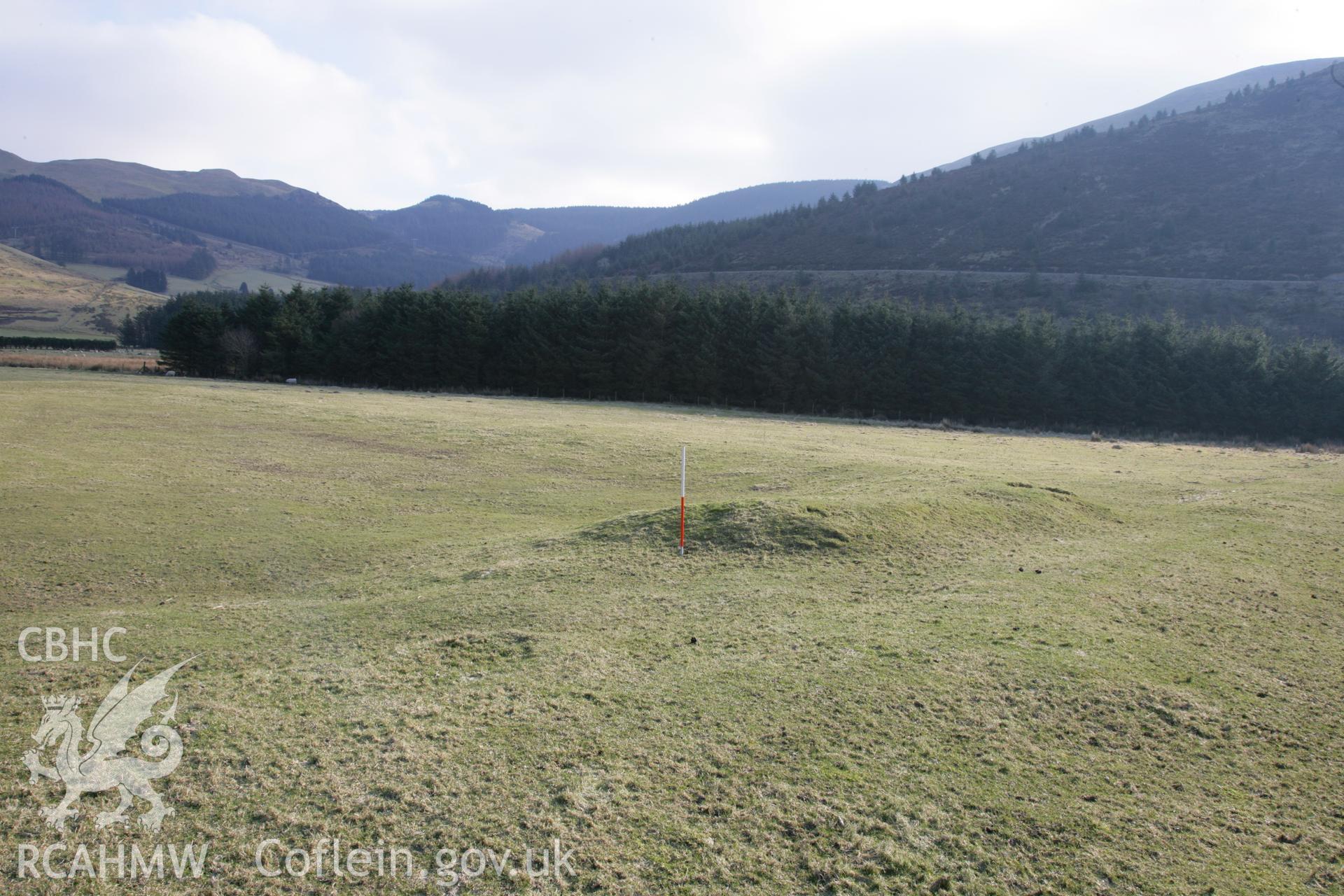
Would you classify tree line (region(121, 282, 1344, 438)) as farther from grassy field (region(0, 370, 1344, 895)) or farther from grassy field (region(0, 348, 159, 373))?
grassy field (region(0, 370, 1344, 895))

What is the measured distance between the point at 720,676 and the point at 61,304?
214624 millimetres

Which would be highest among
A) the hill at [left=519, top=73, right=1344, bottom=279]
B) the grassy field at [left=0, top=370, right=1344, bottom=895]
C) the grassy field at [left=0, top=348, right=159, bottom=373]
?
the hill at [left=519, top=73, right=1344, bottom=279]

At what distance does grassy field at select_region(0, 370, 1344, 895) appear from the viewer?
5430 millimetres

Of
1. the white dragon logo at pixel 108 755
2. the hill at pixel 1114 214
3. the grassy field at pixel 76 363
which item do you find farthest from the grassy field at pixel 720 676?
the hill at pixel 1114 214

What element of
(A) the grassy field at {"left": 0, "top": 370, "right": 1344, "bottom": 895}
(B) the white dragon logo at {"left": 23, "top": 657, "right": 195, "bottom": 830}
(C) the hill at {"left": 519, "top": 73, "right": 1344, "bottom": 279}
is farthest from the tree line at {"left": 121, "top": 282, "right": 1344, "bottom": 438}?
(C) the hill at {"left": 519, "top": 73, "right": 1344, "bottom": 279}

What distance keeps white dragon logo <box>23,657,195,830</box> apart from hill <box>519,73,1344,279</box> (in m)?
123

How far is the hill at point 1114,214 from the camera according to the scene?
108 metres

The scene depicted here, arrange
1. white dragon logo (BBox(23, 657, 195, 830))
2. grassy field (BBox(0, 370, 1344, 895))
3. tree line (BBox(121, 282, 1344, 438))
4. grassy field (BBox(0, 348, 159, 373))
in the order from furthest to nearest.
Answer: grassy field (BBox(0, 348, 159, 373))
tree line (BBox(121, 282, 1344, 438))
white dragon logo (BBox(23, 657, 195, 830))
grassy field (BBox(0, 370, 1344, 895))

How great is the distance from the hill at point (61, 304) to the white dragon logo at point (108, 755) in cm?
15199

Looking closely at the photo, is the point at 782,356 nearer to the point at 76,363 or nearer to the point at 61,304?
the point at 76,363

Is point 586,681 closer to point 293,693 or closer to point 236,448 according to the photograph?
point 293,693

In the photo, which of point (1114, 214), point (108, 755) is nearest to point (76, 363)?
point (108, 755)

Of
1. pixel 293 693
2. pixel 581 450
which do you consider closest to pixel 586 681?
pixel 293 693

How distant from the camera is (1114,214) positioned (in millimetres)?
124312
